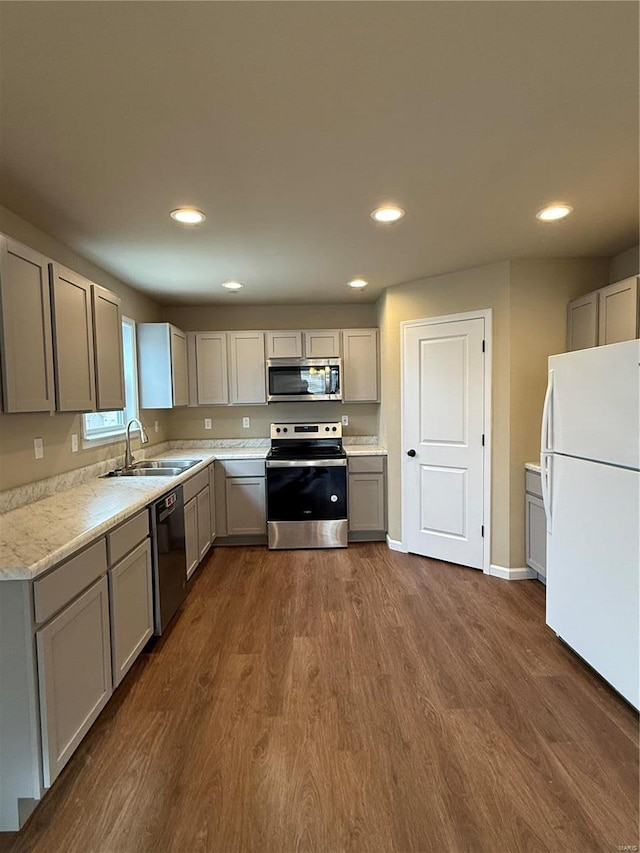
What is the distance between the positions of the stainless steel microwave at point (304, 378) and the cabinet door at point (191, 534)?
1471 millimetres

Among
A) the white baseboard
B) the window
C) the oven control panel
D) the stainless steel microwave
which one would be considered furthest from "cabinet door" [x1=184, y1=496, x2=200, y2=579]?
the white baseboard

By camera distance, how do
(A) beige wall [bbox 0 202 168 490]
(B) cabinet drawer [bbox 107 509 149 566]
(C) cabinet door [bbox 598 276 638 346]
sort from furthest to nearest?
(C) cabinet door [bbox 598 276 638 346]
(A) beige wall [bbox 0 202 168 490]
(B) cabinet drawer [bbox 107 509 149 566]

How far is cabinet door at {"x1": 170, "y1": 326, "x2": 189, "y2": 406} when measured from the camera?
3.93 m

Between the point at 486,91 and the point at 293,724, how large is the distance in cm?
254

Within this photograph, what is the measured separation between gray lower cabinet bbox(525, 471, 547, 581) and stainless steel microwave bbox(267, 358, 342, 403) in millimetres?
1950

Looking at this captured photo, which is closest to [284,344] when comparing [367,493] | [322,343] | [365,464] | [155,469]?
[322,343]

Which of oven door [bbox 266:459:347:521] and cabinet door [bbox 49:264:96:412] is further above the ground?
cabinet door [bbox 49:264:96:412]

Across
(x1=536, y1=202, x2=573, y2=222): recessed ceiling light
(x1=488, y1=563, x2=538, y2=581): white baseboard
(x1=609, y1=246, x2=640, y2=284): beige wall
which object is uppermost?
(x1=536, y1=202, x2=573, y2=222): recessed ceiling light

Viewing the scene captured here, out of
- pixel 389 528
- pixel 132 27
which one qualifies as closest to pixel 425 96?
pixel 132 27

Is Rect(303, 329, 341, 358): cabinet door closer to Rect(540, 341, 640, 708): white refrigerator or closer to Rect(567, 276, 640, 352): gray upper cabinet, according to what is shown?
Rect(567, 276, 640, 352): gray upper cabinet

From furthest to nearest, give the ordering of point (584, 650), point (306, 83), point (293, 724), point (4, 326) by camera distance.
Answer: point (584, 650)
point (293, 724)
point (4, 326)
point (306, 83)

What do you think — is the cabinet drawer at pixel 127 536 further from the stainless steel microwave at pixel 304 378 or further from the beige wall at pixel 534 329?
the beige wall at pixel 534 329

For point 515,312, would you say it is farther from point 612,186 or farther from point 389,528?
point 389,528

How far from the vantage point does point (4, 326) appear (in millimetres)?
1731
